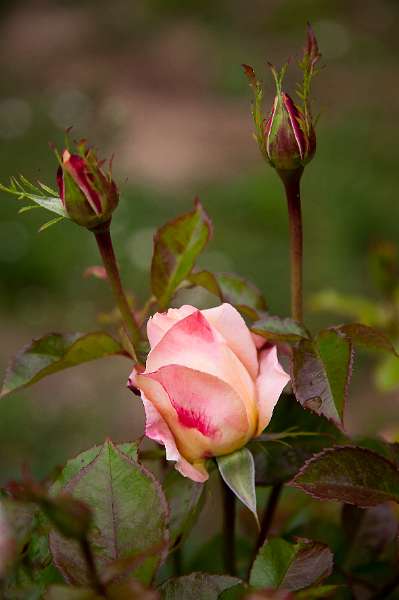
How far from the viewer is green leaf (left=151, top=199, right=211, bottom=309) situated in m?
0.44

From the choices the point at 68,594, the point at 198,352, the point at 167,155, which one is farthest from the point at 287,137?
the point at 167,155

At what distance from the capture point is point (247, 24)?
12.8 ft

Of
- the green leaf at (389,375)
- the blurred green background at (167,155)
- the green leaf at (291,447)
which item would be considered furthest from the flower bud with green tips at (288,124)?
the blurred green background at (167,155)

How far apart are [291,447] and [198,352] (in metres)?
0.08

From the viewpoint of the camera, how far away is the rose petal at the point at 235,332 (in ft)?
1.17

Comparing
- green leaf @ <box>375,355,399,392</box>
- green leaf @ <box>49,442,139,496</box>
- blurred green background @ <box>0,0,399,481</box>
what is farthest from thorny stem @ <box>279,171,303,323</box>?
blurred green background @ <box>0,0,399,481</box>

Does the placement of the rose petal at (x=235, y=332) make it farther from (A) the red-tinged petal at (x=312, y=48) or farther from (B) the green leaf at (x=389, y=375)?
(B) the green leaf at (x=389, y=375)

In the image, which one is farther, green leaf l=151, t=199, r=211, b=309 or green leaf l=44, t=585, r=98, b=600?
green leaf l=151, t=199, r=211, b=309

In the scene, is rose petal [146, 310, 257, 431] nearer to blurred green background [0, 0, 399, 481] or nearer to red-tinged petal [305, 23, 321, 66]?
red-tinged petal [305, 23, 321, 66]

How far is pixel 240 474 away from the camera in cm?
36

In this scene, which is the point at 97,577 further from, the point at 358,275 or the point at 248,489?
the point at 358,275

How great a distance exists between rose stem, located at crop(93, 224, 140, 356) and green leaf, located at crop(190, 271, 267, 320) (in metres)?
0.03

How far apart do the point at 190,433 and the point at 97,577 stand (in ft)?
0.28

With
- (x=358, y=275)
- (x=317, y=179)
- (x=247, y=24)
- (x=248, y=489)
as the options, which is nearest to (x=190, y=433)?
(x=248, y=489)
